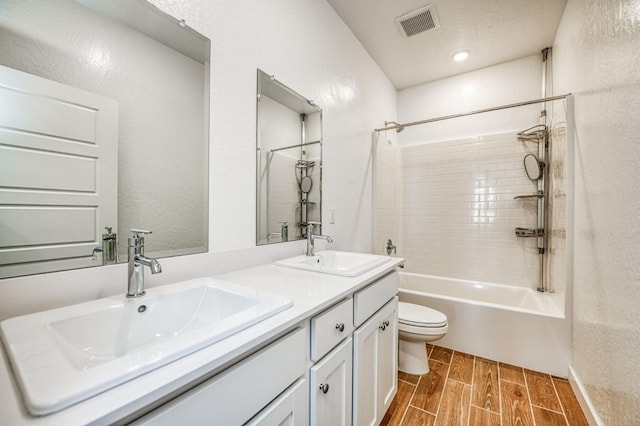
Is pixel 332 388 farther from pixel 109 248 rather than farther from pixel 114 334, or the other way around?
pixel 109 248

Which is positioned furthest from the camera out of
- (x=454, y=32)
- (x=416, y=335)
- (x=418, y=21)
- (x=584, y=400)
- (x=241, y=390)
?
(x=454, y=32)

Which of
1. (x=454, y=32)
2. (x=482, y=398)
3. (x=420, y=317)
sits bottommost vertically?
(x=482, y=398)

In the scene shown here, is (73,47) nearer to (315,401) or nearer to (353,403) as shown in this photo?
(315,401)

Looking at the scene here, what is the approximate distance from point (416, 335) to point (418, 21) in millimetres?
2401

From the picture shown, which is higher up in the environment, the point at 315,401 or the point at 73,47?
the point at 73,47

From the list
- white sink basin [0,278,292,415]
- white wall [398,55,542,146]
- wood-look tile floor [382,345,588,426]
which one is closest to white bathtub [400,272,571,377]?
wood-look tile floor [382,345,588,426]

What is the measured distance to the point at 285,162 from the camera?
5.01 ft

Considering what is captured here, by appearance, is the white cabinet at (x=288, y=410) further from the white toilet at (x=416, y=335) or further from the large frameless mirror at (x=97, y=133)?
the white toilet at (x=416, y=335)

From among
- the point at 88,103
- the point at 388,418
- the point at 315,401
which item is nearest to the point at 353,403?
the point at 315,401

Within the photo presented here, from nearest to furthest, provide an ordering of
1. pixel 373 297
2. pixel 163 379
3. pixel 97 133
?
pixel 163 379
pixel 97 133
pixel 373 297

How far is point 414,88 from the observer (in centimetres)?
324

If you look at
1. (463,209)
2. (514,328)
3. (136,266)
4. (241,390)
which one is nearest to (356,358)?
(241,390)

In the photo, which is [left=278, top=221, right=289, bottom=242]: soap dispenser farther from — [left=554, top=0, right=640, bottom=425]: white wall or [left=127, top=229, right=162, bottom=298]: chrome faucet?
[left=554, top=0, right=640, bottom=425]: white wall

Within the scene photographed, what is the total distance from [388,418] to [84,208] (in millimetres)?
1729
